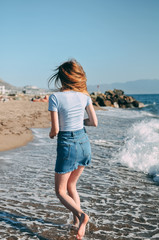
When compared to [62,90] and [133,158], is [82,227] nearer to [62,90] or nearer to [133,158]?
[62,90]

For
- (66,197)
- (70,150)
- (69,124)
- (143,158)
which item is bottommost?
(143,158)

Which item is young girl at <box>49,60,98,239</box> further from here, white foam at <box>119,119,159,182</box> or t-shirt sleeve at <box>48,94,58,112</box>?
white foam at <box>119,119,159,182</box>

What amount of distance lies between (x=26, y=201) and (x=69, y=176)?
1.37 meters

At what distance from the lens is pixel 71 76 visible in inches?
101

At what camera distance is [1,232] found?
2941 mm

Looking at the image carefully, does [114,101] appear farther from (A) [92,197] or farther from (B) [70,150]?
(B) [70,150]

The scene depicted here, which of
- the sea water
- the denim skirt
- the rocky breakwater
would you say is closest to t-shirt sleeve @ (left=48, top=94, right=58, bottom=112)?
the denim skirt

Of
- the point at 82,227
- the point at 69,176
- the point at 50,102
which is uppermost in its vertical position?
the point at 50,102

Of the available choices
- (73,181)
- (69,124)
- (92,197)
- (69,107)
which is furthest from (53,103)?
(92,197)

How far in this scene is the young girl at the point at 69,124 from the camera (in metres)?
2.52

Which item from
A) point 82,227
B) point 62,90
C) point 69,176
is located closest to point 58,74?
point 62,90

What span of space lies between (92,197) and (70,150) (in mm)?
1818

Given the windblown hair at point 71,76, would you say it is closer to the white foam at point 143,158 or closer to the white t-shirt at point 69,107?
the white t-shirt at point 69,107

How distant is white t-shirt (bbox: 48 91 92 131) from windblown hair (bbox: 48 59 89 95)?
0.24 ft
